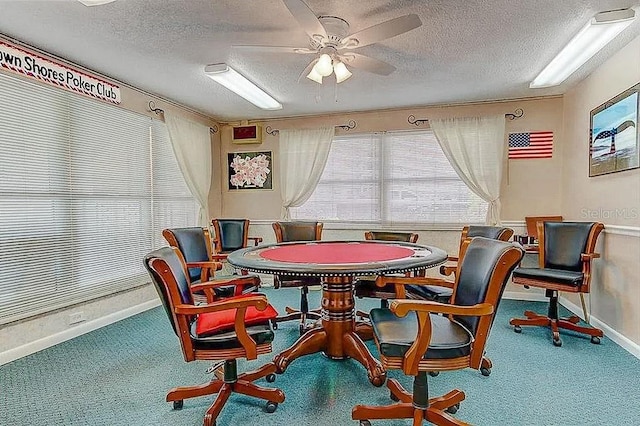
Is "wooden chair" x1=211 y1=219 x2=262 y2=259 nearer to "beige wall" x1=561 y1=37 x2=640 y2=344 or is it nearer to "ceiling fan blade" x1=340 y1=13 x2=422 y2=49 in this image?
"ceiling fan blade" x1=340 y1=13 x2=422 y2=49

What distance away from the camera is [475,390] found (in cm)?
244

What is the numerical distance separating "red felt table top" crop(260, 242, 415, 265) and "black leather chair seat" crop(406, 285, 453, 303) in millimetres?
333

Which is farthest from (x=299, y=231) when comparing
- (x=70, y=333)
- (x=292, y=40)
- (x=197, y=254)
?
(x=70, y=333)

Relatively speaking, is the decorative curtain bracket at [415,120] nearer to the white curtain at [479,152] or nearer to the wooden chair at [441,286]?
the white curtain at [479,152]

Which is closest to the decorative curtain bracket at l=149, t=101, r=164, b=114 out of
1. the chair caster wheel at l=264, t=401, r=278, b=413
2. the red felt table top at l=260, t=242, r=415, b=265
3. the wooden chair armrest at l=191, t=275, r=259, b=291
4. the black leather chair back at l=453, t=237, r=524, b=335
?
the red felt table top at l=260, t=242, r=415, b=265

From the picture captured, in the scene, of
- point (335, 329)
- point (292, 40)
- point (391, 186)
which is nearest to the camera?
point (335, 329)

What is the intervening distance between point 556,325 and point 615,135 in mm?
1680

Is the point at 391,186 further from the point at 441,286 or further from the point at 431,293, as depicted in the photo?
the point at 441,286

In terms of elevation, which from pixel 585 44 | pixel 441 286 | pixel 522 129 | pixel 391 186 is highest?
pixel 585 44

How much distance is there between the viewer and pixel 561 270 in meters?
3.59

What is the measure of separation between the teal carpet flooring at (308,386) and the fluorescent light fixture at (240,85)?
2390 millimetres

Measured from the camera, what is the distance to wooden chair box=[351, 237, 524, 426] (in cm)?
173

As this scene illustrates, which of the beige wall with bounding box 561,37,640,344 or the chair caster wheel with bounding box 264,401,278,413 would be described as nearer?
the chair caster wheel with bounding box 264,401,278,413

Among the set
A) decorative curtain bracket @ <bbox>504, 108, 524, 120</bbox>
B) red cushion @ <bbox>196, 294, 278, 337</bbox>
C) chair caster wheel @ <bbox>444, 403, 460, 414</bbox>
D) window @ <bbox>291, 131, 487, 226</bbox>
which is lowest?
chair caster wheel @ <bbox>444, 403, 460, 414</bbox>
